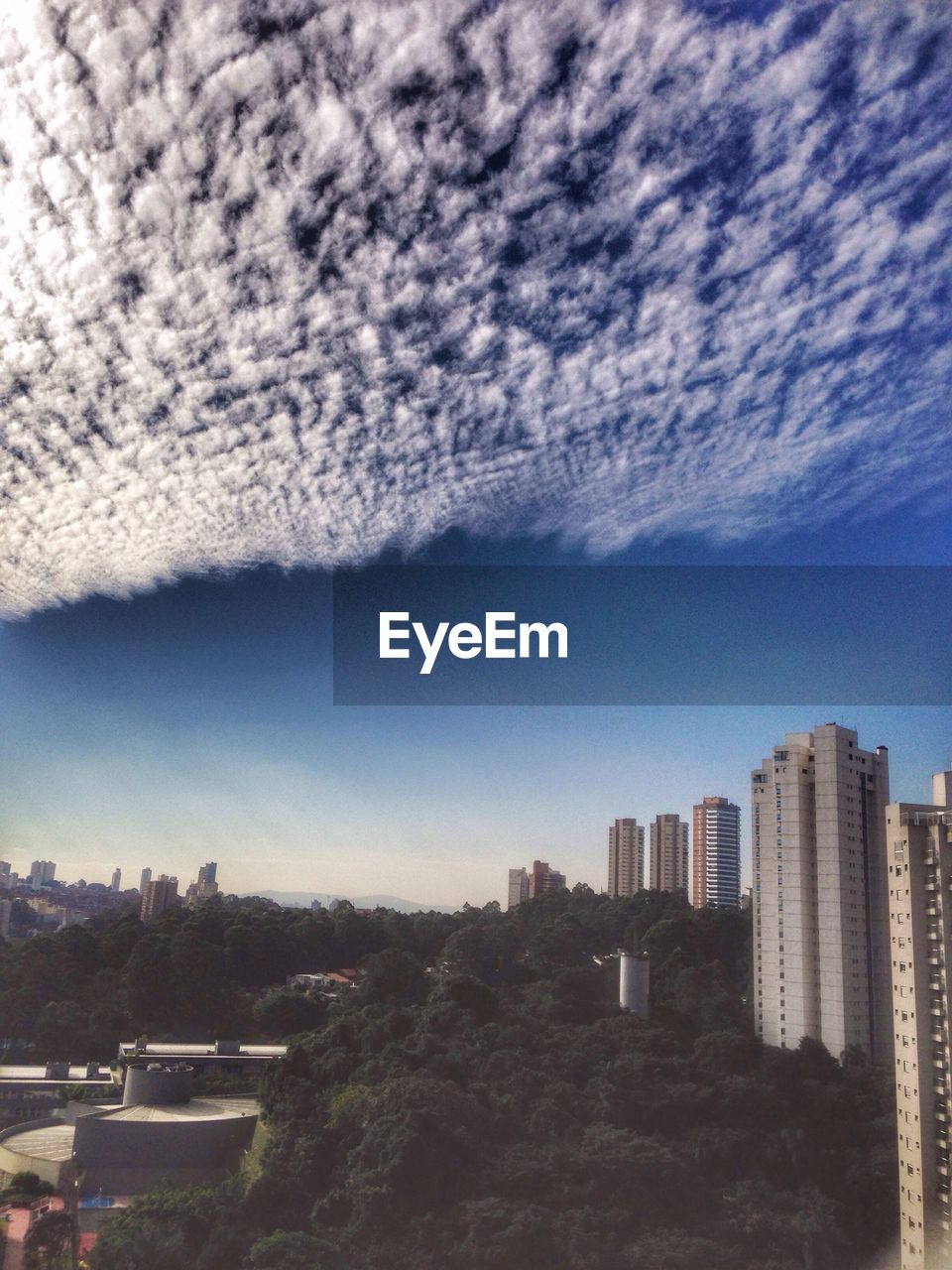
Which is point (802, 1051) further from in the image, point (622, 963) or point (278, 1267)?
point (278, 1267)

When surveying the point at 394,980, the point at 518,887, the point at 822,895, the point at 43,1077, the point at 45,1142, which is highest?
the point at 822,895

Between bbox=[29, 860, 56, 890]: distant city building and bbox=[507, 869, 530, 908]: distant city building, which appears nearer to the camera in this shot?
bbox=[29, 860, 56, 890]: distant city building

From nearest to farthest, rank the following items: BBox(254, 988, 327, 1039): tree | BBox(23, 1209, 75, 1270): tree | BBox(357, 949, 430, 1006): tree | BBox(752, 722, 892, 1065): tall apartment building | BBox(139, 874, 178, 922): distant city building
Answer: BBox(23, 1209, 75, 1270): tree
BBox(752, 722, 892, 1065): tall apartment building
BBox(254, 988, 327, 1039): tree
BBox(357, 949, 430, 1006): tree
BBox(139, 874, 178, 922): distant city building

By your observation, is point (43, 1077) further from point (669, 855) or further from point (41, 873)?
point (669, 855)

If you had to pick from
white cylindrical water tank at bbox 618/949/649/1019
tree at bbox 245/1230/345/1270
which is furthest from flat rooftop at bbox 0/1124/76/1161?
white cylindrical water tank at bbox 618/949/649/1019

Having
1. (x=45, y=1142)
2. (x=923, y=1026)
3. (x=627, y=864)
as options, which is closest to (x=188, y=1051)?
(x=45, y=1142)

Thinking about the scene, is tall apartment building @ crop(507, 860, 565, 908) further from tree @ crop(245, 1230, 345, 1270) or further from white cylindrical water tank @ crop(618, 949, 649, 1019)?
tree @ crop(245, 1230, 345, 1270)

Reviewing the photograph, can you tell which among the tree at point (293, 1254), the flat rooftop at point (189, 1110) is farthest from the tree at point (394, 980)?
the tree at point (293, 1254)
